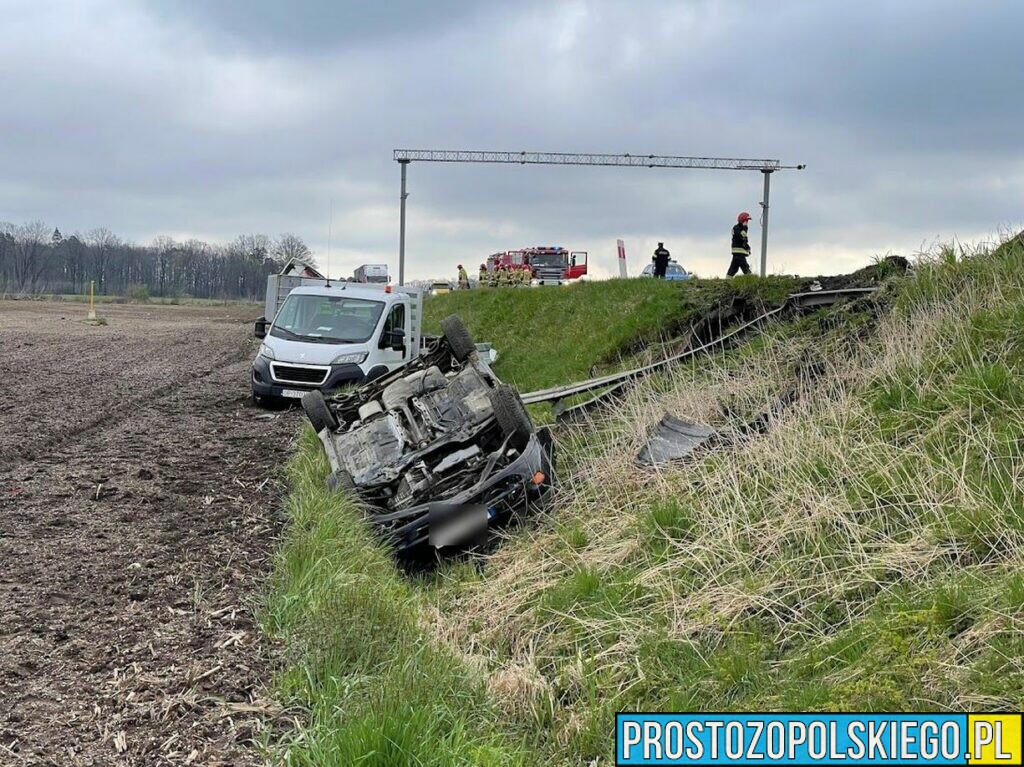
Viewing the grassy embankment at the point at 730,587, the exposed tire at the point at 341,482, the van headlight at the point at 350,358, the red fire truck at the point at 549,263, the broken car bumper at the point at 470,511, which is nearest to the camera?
the grassy embankment at the point at 730,587

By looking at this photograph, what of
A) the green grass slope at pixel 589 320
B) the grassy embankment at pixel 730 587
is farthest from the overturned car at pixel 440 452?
the green grass slope at pixel 589 320

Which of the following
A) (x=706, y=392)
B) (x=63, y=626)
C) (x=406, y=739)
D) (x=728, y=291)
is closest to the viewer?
(x=406, y=739)

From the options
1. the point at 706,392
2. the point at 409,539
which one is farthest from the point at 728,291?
the point at 409,539

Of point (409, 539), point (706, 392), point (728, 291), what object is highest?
point (728, 291)

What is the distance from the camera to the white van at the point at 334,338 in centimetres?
1444

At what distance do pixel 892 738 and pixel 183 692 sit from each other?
2.97 metres

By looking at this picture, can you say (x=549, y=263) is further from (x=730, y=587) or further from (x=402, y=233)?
(x=730, y=587)

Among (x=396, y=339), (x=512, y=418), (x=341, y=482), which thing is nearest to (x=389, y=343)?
(x=396, y=339)

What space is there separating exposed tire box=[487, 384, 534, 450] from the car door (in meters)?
6.26

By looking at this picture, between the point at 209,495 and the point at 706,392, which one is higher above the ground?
the point at 706,392

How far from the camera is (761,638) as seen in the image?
525cm

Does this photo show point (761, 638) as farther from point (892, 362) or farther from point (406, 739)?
point (892, 362)

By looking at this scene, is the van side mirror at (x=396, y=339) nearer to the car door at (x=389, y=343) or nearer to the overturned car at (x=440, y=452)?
the car door at (x=389, y=343)

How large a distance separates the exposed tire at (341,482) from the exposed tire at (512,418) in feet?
4.71
